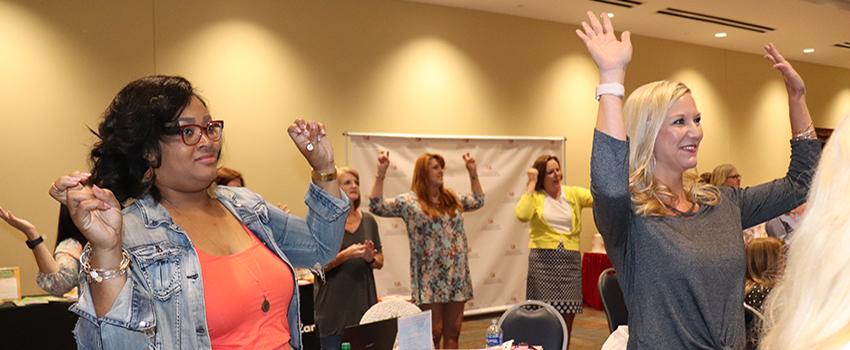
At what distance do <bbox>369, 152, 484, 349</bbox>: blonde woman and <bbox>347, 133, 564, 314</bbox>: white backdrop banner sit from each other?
180 cm

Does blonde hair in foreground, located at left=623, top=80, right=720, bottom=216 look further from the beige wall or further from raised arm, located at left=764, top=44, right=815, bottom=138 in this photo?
the beige wall

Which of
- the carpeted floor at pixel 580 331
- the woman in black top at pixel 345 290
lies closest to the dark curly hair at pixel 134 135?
the woman in black top at pixel 345 290

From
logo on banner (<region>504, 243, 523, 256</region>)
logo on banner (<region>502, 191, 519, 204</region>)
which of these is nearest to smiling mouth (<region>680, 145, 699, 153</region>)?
logo on banner (<region>502, 191, 519, 204</region>)

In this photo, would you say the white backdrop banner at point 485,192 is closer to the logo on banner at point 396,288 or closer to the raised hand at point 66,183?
the logo on banner at point 396,288

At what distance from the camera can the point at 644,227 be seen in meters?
2.09

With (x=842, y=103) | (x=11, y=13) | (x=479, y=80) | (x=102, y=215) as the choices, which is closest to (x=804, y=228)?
(x=102, y=215)

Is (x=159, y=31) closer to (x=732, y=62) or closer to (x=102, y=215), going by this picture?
(x=102, y=215)

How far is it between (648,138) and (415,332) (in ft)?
3.43

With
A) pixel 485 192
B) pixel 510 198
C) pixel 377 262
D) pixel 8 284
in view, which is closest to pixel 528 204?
pixel 377 262

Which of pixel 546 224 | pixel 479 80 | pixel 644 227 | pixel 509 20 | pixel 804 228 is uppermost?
pixel 509 20

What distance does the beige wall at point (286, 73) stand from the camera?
6367mm

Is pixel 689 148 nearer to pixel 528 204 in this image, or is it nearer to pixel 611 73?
pixel 611 73

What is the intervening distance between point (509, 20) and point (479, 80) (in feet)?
2.75

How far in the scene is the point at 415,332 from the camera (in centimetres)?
272
